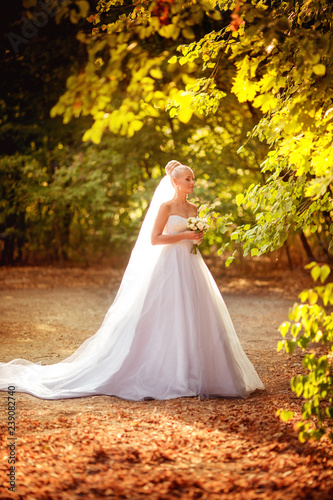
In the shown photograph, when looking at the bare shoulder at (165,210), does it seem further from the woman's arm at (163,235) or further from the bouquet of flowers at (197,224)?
the bouquet of flowers at (197,224)

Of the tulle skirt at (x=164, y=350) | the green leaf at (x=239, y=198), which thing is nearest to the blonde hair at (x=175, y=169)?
the tulle skirt at (x=164, y=350)

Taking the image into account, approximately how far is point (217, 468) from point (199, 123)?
42.9 ft

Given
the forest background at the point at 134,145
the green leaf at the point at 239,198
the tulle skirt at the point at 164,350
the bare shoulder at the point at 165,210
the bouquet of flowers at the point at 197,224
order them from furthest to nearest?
1. the bare shoulder at the point at 165,210
2. the bouquet of flowers at the point at 197,224
3. the tulle skirt at the point at 164,350
4. the green leaf at the point at 239,198
5. the forest background at the point at 134,145

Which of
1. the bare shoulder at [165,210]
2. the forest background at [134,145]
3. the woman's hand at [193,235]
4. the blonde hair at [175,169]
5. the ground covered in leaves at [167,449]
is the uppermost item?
the forest background at [134,145]

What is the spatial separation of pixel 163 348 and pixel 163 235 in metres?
1.20

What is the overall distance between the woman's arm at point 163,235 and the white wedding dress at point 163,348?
0.08m

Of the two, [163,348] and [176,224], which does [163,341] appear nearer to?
[163,348]

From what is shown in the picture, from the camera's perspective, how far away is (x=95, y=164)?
55.7 feet

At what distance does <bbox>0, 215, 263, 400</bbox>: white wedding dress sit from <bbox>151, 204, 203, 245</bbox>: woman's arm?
8cm

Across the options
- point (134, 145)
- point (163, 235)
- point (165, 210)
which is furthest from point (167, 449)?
point (134, 145)

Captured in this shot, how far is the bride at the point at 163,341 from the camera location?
5.36 metres

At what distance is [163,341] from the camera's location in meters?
5.50

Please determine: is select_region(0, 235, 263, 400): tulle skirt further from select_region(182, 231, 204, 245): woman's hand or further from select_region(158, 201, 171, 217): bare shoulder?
select_region(158, 201, 171, 217): bare shoulder

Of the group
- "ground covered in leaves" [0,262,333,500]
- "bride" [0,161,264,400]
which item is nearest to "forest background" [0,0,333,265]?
"bride" [0,161,264,400]
